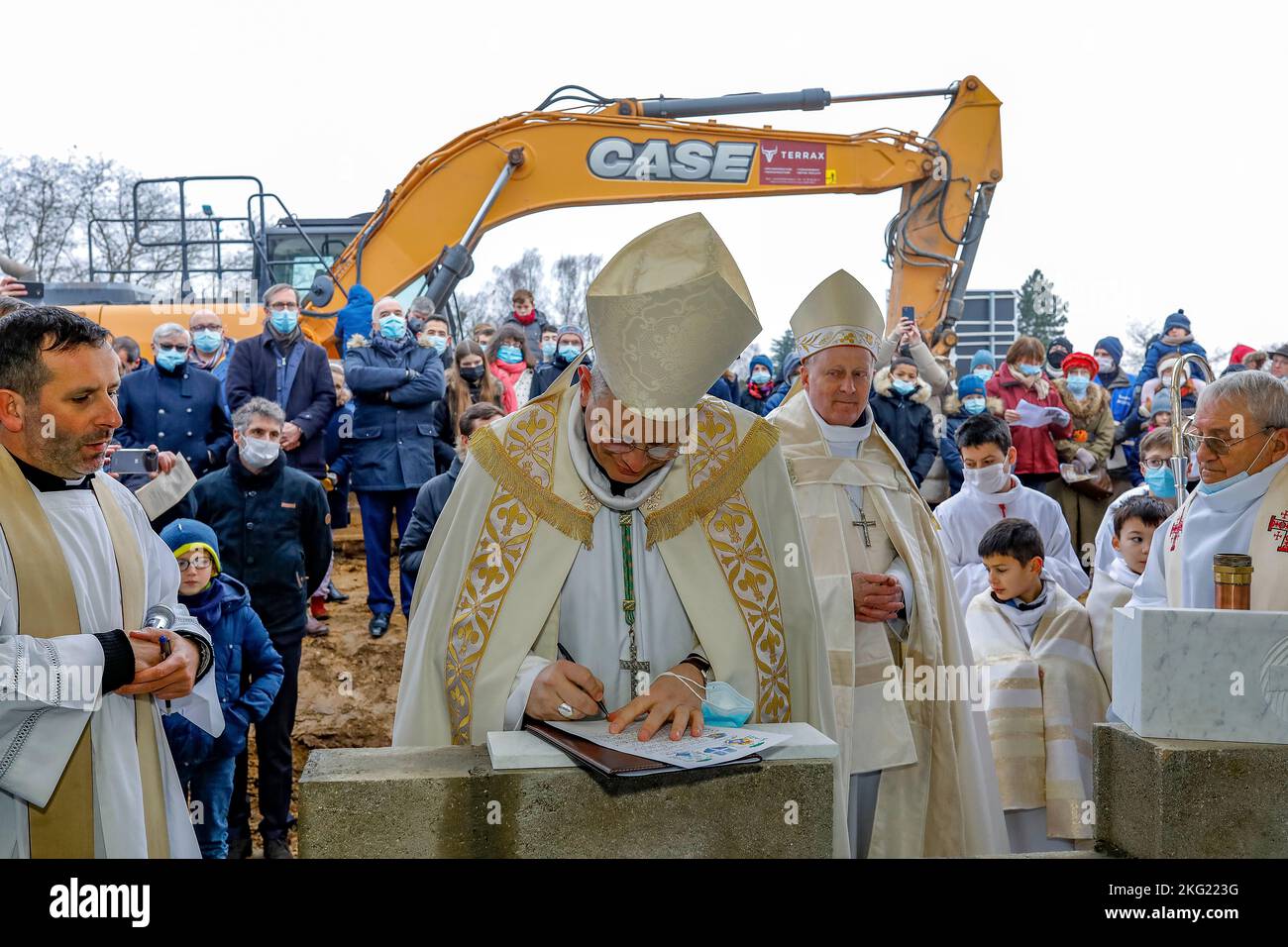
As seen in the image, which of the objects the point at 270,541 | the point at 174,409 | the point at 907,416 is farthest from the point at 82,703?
the point at 907,416

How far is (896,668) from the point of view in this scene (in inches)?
165

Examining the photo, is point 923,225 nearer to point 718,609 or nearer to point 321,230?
point 321,230

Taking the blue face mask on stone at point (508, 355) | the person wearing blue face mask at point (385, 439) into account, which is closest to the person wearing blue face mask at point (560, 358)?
the blue face mask on stone at point (508, 355)

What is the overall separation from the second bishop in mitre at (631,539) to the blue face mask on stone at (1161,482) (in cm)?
347

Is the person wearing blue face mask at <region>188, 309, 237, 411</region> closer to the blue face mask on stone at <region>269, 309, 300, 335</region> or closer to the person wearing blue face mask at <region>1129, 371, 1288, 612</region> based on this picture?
the blue face mask on stone at <region>269, 309, 300, 335</region>

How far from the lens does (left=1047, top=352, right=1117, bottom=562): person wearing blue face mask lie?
8469mm

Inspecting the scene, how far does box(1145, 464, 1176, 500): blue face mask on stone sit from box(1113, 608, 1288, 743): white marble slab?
388 centimetres

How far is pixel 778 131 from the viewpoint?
450 inches

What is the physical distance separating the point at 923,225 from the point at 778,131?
172cm

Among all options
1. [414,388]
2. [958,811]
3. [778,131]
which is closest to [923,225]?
[778,131]

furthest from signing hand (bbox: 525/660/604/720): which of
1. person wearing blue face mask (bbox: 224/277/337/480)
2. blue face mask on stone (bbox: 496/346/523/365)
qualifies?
blue face mask on stone (bbox: 496/346/523/365)

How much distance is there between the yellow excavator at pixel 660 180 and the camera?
10.8 metres

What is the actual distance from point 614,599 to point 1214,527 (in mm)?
1753

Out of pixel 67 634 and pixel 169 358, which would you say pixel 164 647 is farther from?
pixel 169 358
